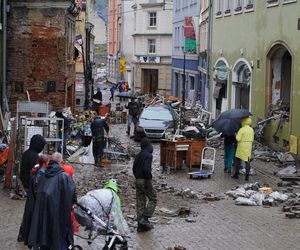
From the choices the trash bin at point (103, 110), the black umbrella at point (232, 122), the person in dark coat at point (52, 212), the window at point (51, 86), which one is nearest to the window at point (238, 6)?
the window at point (51, 86)

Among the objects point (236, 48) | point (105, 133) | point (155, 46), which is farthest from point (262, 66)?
point (155, 46)

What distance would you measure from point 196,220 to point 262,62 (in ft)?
44.2

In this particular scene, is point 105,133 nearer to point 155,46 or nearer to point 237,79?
point 237,79

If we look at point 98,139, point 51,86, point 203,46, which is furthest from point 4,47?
point 203,46

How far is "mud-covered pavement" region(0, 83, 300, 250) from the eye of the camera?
11.0 metres

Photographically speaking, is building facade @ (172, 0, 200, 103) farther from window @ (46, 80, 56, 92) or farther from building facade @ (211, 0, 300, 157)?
window @ (46, 80, 56, 92)

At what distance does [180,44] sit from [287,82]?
28.2 m

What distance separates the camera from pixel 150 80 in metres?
66.9

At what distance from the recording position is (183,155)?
19.5 m

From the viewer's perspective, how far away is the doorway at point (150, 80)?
2618 inches

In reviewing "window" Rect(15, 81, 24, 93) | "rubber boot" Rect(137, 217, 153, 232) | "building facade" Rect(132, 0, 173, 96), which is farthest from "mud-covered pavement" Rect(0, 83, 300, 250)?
"building facade" Rect(132, 0, 173, 96)

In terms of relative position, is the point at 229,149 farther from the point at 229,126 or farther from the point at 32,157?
the point at 32,157

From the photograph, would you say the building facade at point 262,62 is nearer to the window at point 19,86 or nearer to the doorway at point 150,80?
the window at point 19,86

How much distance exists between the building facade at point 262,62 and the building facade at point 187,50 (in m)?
9.71
